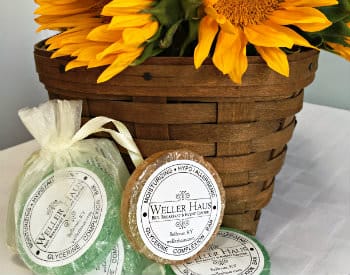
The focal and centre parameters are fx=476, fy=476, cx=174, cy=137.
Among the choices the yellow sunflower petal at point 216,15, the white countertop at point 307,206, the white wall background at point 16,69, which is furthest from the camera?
the white wall background at point 16,69

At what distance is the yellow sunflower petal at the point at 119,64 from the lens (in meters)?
0.38

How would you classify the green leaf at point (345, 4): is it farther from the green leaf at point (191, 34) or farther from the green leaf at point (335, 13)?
the green leaf at point (191, 34)

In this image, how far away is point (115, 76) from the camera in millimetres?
418

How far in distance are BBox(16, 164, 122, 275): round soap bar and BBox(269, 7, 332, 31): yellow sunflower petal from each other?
201 mm

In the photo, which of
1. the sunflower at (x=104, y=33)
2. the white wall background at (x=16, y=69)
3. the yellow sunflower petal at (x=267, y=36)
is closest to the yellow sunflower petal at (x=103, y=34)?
the sunflower at (x=104, y=33)

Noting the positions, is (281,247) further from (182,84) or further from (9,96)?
(9,96)

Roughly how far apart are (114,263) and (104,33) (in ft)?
0.65

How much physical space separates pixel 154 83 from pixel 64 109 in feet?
0.29

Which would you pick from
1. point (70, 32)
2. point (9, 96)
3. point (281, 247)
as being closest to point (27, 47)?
Answer: point (9, 96)

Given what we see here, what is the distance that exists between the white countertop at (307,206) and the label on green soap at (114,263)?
0.08 meters

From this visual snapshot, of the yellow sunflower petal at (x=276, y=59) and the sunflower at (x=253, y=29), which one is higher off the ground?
the sunflower at (x=253, y=29)

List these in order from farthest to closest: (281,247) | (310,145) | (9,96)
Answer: (9,96), (310,145), (281,247)

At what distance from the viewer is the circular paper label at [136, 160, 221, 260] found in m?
0.42

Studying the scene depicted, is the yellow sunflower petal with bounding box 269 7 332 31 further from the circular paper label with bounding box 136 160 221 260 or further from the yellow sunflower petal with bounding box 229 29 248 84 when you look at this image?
the circular paper label with bounding box 136 160 221 260
